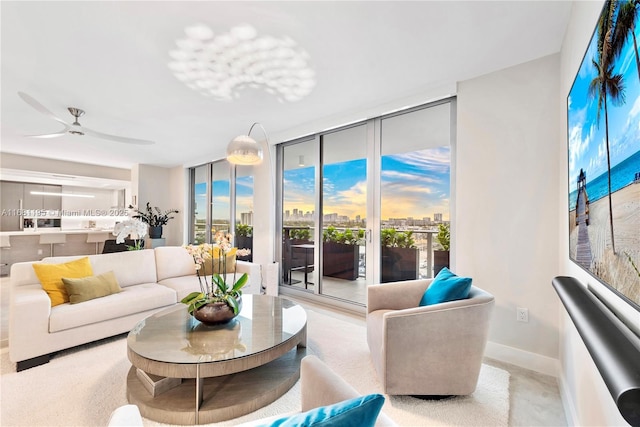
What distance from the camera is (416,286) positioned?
2.43 metres

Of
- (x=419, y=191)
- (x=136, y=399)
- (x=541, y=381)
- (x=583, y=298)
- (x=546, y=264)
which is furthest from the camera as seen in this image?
(x=419, y=191)

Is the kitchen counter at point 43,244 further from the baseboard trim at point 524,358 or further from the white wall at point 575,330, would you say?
the white wall at point 575,330

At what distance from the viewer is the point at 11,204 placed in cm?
639

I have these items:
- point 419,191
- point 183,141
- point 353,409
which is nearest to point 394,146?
point 419,191

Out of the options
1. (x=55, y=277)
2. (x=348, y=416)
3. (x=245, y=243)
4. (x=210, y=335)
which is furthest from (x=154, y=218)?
(x=348, y=416)

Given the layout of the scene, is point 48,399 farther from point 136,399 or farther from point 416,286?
point 416,286

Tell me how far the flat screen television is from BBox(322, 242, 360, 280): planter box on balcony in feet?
9.10

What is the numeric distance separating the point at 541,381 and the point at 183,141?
17.8 feet

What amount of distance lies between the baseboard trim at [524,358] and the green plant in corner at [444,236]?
974 millimetres

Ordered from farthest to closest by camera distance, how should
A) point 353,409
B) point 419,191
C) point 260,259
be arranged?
point 260,259 < point 419,191 < point 353,409

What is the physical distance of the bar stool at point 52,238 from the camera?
5969 millimetres

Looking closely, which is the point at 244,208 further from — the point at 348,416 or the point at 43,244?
the point at 348,416

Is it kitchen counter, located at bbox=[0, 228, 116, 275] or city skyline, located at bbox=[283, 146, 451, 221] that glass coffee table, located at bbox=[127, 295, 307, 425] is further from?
kitchen counter, located at bbox=[0, 228, 116, 275]

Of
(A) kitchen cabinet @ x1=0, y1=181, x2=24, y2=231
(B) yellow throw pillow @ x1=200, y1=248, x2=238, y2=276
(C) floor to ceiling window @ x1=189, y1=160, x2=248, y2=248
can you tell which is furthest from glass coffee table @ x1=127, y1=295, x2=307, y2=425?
(A) kitchen cabinet @ x1=0, y1=181, x2=24, y2=231
